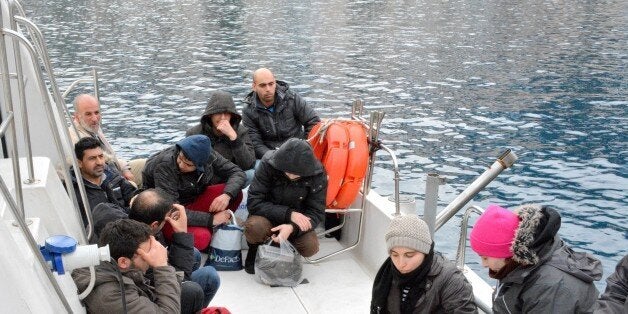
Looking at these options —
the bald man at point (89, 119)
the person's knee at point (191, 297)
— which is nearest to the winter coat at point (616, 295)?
the person's knee at point (191, 297)

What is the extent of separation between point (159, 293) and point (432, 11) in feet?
101

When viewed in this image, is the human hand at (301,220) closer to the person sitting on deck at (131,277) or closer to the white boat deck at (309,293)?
the white boat deck at (309,293)

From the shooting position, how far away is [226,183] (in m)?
5.71

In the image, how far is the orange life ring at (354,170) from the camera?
574 cm

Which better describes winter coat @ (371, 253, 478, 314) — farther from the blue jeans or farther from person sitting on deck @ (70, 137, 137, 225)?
person sitting on deck @ (70, 137, 137, 225)

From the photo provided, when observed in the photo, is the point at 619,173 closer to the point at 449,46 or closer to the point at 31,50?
the point at 31,50

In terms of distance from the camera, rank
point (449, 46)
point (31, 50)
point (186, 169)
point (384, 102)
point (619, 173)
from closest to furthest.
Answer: point (31, 50)
point (186, 169)
point (619, 173)
point (384, 102)
point (449, 46)

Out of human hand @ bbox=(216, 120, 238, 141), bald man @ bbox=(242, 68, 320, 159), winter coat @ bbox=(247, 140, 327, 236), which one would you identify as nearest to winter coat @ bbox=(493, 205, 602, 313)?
winter coat @ bbox=(247, 140, 327, 236)

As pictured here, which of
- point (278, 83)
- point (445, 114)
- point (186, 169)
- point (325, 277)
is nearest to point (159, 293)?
point (186, 169)

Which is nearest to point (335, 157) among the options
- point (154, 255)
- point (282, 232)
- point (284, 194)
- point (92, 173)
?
point (284, 194)

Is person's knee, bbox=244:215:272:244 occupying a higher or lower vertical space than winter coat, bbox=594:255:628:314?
lower

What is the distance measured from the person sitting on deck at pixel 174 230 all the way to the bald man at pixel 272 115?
246 cm

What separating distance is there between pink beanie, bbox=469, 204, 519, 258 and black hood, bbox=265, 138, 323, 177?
6.93ft

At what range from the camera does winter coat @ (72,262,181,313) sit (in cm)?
321
